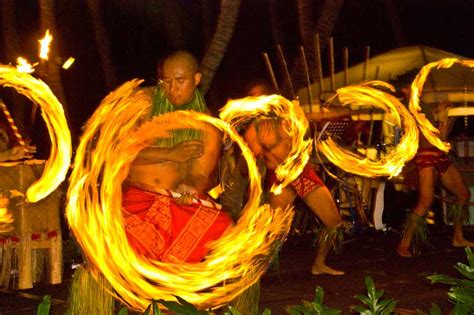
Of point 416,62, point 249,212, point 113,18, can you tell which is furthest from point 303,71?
point 113,18

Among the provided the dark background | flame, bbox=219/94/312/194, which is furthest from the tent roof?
the dark background

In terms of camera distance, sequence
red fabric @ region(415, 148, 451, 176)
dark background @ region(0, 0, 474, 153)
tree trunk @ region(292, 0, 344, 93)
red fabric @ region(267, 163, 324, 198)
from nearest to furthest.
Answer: red fabric @ region(267, 163, 324, 198), red fabric @ region(415, 148, 451, 176), tree trunk @ region(292, 0, 344, 93), dark background @ region(0, 0, 474, 153)

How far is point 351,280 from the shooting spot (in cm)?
848

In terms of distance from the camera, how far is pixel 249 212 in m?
5.59

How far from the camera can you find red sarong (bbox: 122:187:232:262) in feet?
17.7

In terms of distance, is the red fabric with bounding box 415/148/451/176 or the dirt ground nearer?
the dirt ground

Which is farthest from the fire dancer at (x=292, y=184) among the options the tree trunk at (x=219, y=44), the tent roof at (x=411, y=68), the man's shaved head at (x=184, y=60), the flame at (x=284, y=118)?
the tent roof at (x=411, y=68)

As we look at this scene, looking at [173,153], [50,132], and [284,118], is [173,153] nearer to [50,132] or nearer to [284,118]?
[50,132]

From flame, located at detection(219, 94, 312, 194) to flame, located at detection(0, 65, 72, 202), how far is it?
1.16 m

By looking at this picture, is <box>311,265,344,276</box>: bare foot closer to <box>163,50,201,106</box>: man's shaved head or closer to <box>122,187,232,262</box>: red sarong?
<box>122,187,232,262</box>: red sarong

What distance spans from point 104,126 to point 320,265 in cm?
376

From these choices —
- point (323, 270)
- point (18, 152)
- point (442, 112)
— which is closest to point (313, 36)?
point (442, 112)

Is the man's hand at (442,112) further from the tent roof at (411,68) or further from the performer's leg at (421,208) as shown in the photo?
the tent roof at (411,68)

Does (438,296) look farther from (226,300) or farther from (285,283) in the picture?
(226,300)
